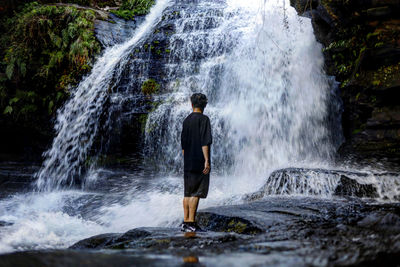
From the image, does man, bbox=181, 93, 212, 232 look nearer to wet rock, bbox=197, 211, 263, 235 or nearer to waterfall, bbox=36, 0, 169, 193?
wet rock, bbox=197, 211, 263, 235

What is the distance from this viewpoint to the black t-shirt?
4.82m

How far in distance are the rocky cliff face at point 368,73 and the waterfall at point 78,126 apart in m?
6.81

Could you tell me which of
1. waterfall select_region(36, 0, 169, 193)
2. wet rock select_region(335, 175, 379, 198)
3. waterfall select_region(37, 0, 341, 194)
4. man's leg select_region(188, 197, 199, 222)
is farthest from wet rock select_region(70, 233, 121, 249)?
waterfall select_region(36, 0, 169, 193)

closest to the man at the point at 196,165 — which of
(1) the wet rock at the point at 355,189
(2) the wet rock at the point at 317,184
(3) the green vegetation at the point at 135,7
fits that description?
(2) the wet rock at the point at 317,184

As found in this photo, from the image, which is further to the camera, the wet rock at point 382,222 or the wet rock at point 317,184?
the wet rock at point 317,184

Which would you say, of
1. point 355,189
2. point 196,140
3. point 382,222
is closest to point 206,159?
point 196,140

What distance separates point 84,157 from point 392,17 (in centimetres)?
898

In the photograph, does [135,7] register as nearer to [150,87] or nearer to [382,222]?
[150,87]

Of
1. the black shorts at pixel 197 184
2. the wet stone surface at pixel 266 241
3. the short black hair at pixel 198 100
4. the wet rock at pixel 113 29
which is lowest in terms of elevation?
the wet stone surface at pixel 266 241

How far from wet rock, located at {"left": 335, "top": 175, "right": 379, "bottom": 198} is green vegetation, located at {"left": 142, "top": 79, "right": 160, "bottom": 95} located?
6.88 meters

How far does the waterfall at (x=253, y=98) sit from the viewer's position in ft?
32.1

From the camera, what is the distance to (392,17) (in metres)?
7.78

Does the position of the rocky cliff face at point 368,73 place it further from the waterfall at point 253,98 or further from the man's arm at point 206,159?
the man's arm at point 206,159

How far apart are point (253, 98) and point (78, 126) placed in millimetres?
5492
